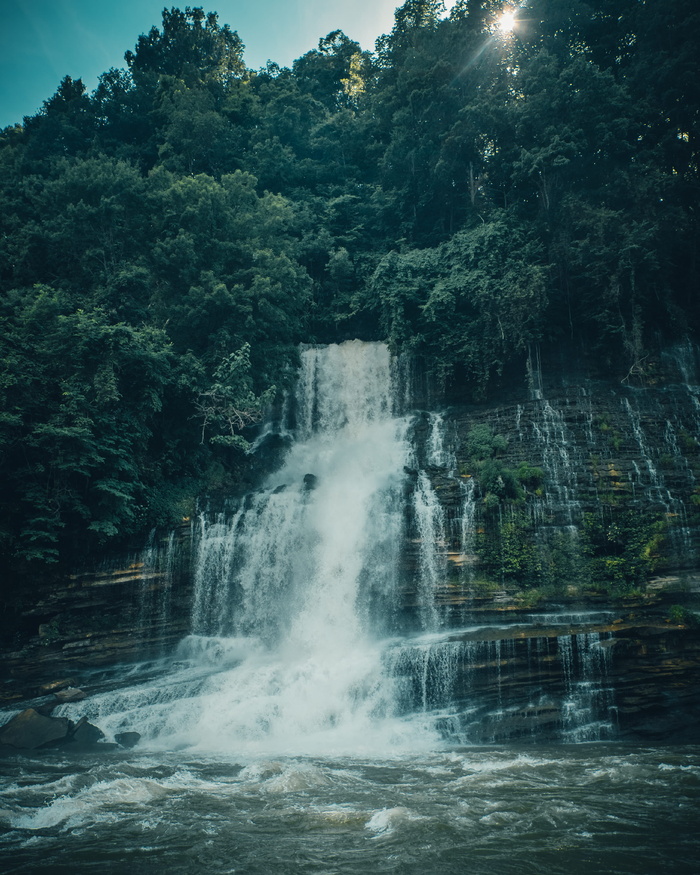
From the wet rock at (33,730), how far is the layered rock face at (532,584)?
1955 mm

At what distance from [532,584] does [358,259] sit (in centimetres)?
1868

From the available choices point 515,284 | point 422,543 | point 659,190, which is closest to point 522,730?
point 422,543

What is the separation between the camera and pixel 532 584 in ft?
47.9

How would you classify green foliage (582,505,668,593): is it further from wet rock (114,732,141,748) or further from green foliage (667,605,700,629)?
wet rock (114,732,141,748)

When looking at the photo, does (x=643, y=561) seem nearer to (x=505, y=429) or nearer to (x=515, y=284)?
(x=505, y=429)

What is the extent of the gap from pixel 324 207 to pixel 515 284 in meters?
12.8

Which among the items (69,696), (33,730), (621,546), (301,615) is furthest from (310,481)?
(33,730)

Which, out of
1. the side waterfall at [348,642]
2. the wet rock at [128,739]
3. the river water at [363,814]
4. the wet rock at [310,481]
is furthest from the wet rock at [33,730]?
the wet rock at [310,481]

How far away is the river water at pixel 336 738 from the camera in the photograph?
6559mm

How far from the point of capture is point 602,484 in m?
15.9

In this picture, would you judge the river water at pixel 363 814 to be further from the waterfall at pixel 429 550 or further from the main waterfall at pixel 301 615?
the waterfall at pixel 429 550

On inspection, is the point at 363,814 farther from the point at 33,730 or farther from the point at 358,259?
the point at 358,259

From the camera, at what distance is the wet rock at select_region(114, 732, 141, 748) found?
12.5 metres

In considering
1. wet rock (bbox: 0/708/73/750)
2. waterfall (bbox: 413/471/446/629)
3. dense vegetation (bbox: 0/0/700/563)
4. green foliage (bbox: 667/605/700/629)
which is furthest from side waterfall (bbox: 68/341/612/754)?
dense vegetation (bbox: 0/0/700/563)
